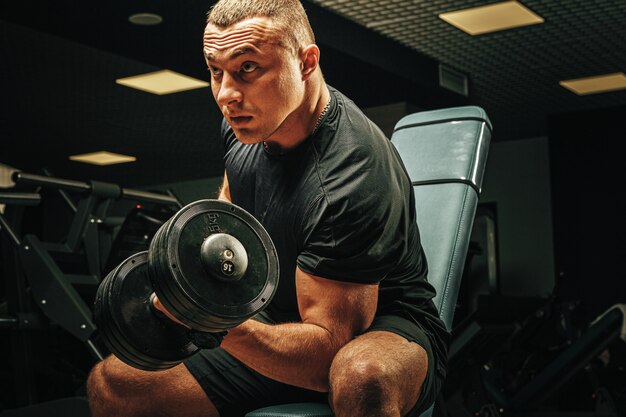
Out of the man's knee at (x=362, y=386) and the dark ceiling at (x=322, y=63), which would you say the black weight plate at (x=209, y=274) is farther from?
the dark ceiling at (x=322, y=63)

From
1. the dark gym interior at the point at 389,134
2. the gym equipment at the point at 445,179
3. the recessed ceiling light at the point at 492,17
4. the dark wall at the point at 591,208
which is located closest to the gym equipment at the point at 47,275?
the dark gym interior at the point at 389,134

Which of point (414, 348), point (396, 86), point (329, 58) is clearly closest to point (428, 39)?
point (396, 86)

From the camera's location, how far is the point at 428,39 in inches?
225

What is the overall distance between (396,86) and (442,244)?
436 cm

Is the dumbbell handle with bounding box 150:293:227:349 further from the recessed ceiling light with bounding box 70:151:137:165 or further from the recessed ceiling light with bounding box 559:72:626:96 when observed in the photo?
the recessed ceiling light with bounding box 70:151:137:165

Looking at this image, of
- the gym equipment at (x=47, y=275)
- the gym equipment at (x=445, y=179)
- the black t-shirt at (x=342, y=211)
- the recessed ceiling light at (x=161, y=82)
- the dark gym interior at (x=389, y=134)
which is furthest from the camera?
the recessed ceiling light at (x=161, y=82)

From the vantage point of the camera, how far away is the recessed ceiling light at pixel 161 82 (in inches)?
258

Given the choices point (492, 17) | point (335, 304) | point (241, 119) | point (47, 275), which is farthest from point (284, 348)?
point (492, 17)

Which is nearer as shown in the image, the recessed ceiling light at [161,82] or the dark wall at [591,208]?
the recessed ceiling light at [161,82]

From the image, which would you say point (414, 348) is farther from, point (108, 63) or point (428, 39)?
point (108, 63)

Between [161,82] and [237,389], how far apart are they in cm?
555

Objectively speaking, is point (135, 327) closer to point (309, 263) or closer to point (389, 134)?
point (309, 263)

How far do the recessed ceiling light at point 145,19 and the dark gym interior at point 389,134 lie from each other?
0.05 metres

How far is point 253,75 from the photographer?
139 cm
